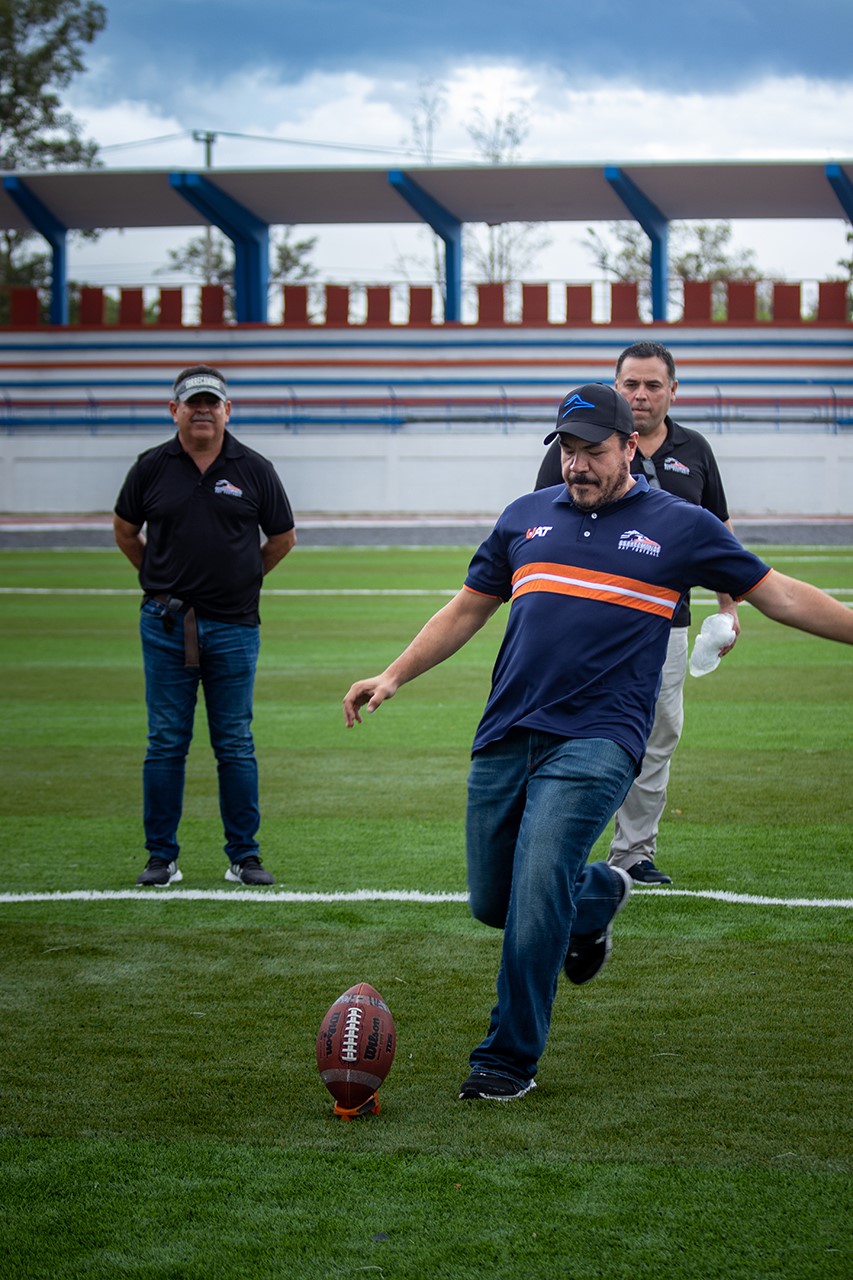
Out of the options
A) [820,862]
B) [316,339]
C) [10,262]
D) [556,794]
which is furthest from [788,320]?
[556,794]

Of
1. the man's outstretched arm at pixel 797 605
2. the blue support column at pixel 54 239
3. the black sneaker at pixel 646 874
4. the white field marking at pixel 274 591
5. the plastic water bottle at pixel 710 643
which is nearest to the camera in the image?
the man's outstretched arm at pixel 797 605

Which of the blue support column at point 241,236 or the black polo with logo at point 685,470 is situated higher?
the blue support column at point 241,236

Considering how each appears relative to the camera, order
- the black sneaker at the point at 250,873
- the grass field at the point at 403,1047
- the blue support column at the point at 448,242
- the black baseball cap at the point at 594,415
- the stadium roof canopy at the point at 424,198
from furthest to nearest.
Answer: the blue support column at the point at 448,242 → the stadium roof canopy at the point at 424,198 → the black sneaker at the point at 250,873 → the black baseball cap at the point at 594,415 → the grass field at the point at 403,1047

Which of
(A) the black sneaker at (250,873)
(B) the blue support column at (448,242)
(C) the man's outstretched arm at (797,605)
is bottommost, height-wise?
(A) the black sneaker at (250,873)

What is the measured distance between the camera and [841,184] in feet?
154

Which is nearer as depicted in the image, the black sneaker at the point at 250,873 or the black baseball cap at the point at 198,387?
the black baseball cap at the point at 198,387

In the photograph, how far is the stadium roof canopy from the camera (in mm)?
47594

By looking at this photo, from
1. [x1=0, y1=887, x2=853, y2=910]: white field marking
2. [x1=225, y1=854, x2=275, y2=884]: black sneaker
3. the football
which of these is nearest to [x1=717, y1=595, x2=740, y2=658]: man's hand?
[x1=0, y1=887, x2=853, y2=910]: white field marking

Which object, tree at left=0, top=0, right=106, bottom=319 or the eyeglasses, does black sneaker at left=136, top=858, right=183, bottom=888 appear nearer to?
the eyeglasses

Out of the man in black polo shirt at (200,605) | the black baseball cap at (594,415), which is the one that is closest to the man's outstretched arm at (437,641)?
the black baseball cap at (594,415)

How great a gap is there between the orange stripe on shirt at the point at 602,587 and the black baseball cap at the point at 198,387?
2930mm

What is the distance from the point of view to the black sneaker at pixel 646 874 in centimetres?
731

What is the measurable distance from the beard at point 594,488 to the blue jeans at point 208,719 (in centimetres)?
301

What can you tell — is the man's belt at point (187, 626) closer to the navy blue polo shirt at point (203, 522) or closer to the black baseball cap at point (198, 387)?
the navy blue polo shirt at point (203, 522)
